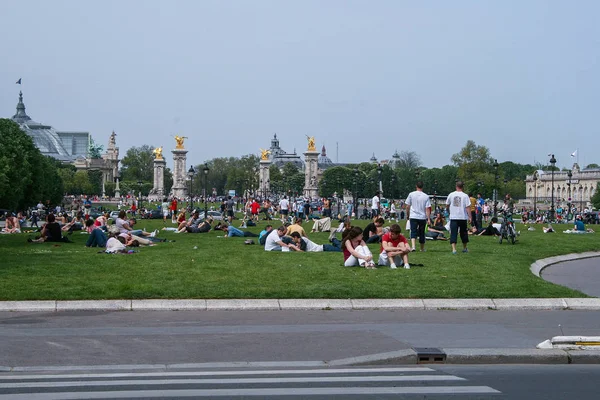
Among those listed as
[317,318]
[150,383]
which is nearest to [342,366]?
[150,383]

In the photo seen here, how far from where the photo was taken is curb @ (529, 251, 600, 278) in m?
20.6

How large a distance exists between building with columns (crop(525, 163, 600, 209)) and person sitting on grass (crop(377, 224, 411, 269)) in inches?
5661

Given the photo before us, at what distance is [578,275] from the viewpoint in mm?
20344

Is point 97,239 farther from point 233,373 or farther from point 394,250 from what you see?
point 233,373

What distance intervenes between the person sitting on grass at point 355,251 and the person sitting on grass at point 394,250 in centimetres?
35

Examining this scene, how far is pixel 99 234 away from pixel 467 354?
1615 cm

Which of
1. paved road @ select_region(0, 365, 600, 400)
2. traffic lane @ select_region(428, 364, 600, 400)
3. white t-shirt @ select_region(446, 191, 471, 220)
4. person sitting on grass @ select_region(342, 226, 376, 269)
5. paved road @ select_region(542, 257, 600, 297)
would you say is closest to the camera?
paved road @ select_region(0, 365, 600, 400)

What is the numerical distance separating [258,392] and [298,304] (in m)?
5.94

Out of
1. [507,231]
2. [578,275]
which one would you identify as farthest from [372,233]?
[578,275]

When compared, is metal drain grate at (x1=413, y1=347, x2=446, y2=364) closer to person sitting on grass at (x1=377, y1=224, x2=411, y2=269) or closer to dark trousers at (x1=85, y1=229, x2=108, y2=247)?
person sitting on grass at (x1=377, y1=224, x2=411, y2=269)

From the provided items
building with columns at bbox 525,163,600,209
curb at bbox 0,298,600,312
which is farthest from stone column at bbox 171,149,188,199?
curb at bbox 0,298,600,312

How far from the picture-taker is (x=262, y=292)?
599 inches

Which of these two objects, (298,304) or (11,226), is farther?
(11,226)

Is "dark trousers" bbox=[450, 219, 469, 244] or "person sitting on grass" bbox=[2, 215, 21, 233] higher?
"dark trousers" bbox=[450, 219, 469, 244]
